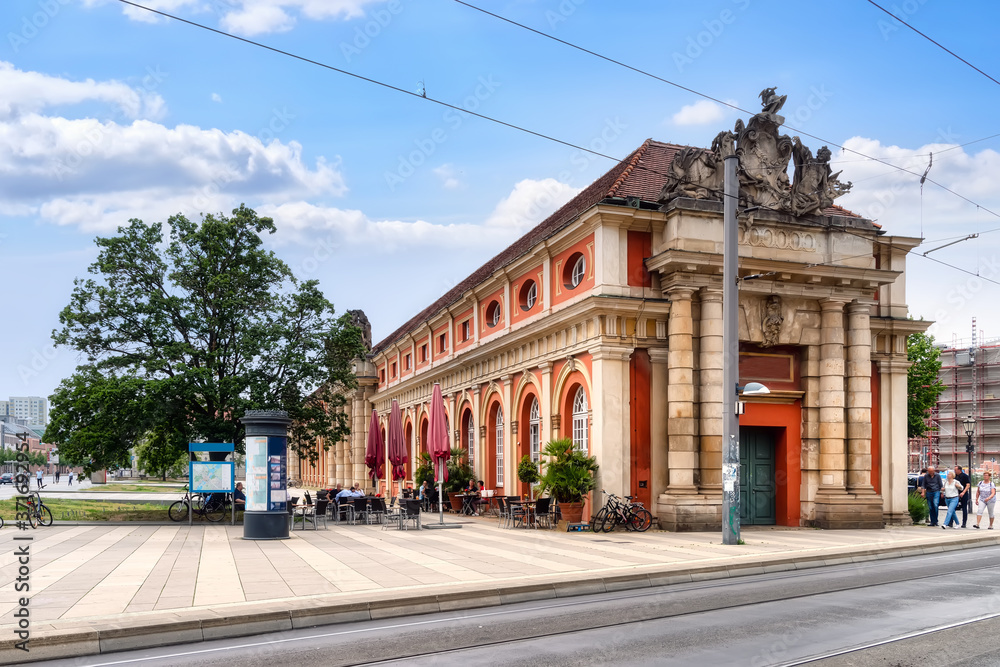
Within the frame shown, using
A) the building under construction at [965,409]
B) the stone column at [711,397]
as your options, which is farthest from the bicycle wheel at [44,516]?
the building under construction at [965,409]

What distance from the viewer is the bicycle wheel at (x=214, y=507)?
1176 inches

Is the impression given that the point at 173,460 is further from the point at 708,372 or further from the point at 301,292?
the point at 708,372

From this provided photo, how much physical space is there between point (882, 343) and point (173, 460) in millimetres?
24037

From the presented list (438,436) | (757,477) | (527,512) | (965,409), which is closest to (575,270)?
(438,436)

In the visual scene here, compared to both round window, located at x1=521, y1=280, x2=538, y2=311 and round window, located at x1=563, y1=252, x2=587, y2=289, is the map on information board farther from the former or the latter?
round window, located at x1=563, y1=252, x2=587, y2=289

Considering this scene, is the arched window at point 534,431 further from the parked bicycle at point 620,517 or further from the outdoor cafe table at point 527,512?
the parked bicycle at point 620,517

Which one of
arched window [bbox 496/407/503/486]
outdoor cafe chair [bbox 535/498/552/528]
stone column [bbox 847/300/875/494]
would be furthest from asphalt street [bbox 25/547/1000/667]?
arched window [bbox 496/407/503/486]

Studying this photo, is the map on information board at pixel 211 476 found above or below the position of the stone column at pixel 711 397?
below

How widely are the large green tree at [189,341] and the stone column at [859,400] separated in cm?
1699

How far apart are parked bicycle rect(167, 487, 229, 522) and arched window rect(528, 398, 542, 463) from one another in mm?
10308

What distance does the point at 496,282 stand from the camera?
34.0m

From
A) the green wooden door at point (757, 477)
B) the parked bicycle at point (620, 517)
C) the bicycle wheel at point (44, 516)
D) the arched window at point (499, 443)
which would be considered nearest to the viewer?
the parked bicycle at point (620, 517)

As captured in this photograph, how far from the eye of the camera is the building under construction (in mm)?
81750

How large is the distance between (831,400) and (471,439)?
55.4 feet
